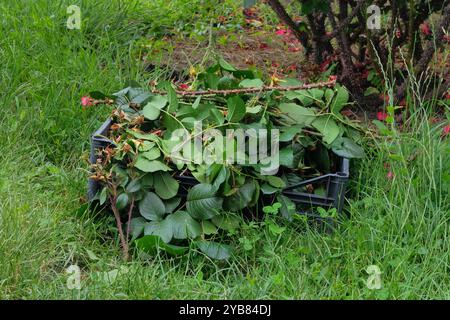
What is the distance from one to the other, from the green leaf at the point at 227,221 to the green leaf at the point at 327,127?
1.70 feet

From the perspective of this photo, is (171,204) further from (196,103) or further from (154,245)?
(196,103)

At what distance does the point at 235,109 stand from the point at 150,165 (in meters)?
0.41

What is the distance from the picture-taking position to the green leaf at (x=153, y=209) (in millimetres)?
3055

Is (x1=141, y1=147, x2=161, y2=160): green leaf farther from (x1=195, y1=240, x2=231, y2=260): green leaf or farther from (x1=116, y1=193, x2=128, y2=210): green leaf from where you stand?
(x1=195, y1=240, x2=231, y2=260): green leaf

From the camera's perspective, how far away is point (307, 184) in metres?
3.14

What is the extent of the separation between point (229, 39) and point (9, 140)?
1.88 meters

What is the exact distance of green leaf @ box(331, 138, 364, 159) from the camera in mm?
3223

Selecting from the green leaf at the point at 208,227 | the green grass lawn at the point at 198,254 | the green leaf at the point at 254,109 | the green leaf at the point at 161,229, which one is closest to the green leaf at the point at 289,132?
the green leaf at the point at 254,109

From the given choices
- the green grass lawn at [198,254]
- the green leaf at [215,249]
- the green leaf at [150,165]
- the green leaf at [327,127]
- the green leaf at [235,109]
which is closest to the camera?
the green grass lawn at [198,254]

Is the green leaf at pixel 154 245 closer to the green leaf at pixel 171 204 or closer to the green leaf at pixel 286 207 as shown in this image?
the green leaf at pixel 171 204

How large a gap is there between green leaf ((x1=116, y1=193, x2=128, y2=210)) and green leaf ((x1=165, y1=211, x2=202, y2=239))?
179 mm

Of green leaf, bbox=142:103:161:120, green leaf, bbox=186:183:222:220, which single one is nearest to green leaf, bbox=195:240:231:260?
green leaf, bbox=186:183:222:220
